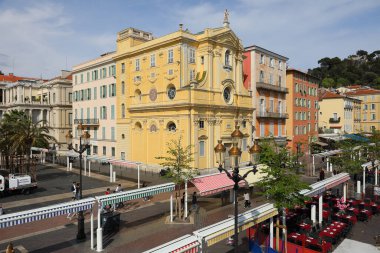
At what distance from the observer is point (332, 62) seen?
460 feet

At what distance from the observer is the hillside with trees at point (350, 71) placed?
118 m

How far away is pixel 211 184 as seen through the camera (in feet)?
69.3

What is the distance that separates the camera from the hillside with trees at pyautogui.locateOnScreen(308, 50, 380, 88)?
387 ft

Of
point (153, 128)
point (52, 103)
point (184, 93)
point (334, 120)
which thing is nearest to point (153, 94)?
point (153, 128)

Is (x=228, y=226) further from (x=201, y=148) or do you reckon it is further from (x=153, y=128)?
(x=153, y=128)

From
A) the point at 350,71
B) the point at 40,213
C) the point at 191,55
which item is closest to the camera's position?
the point at 40,213

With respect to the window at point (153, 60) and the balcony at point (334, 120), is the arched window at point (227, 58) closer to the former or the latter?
the window at point (153, 60)

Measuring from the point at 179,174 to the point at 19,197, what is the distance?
1524 cm

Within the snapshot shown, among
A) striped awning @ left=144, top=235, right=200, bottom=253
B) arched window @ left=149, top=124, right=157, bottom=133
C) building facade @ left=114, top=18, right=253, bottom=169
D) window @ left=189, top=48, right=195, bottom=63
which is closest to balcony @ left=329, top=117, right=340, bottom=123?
building facade @ left=114, top=18, right=253, bottom=169

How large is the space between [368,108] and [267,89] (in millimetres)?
49503

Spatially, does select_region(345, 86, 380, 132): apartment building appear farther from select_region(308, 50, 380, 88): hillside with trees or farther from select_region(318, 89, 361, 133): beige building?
select_region(308, 50, 380, 88): hillside with trees

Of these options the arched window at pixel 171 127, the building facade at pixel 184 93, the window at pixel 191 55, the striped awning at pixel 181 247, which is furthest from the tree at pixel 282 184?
the window at pixel 191 55

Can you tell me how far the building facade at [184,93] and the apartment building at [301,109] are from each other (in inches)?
546

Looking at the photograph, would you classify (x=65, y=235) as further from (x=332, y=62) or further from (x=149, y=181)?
(x=332, y=62)
